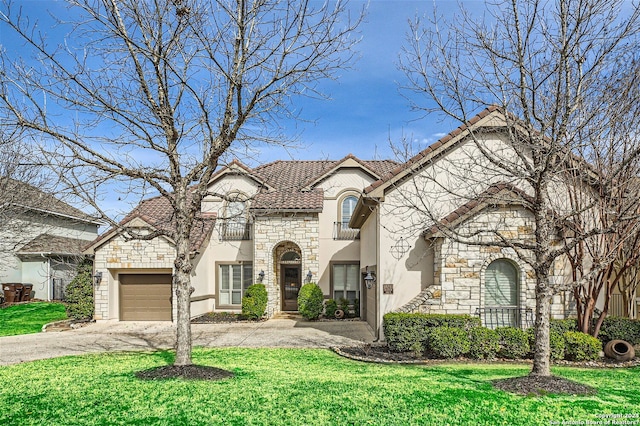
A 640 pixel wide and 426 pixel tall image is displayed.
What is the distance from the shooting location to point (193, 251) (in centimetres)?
1905

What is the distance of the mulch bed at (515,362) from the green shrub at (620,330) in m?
0.55

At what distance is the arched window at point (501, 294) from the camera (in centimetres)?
1280

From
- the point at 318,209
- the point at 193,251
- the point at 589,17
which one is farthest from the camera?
the point at 318,209

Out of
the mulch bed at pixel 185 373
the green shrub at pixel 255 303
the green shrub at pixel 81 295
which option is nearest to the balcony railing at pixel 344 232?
the green shrub at pixel 255 303

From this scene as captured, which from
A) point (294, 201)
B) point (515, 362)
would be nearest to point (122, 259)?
point (294, 201)

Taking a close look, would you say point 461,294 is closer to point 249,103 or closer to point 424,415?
point 424,415

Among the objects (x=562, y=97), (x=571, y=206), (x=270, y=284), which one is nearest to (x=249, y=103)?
(x=562, y=97)

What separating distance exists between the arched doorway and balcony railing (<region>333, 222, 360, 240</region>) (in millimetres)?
1813

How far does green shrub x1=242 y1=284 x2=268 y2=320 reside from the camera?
64.4 feet

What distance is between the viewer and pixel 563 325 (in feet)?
39.6

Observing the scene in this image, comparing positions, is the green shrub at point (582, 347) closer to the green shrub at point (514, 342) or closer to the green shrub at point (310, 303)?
the green shrub at point (514, 342)

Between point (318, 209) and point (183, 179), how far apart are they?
11.3 metres

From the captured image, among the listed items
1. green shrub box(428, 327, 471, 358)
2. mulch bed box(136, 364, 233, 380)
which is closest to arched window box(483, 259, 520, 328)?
green shrub box(428, 327, 471, 358)

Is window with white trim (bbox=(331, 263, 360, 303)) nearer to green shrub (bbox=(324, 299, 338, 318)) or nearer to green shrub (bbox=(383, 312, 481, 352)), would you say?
green shrub (bbox=(324, 299, 338, 318))
